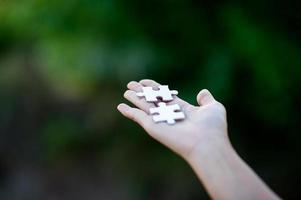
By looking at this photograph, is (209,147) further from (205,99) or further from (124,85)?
(124,85)

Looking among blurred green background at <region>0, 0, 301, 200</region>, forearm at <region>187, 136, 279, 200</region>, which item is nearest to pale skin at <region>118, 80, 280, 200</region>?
forearm at <region>187, 136, 279, 200</region>

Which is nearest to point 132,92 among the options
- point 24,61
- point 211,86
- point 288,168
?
→ point 211,86

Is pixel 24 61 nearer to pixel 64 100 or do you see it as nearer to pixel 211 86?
pixel 64 100

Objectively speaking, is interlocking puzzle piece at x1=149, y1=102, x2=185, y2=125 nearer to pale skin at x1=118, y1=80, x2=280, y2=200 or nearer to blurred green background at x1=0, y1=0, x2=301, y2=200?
pale skin at x1=118, y1=80, x2=280, y2=200

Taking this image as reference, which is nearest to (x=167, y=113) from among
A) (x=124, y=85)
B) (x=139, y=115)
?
(x=139, y=115)

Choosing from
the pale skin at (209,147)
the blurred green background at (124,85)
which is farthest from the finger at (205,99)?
the blurred green background at (124,85)

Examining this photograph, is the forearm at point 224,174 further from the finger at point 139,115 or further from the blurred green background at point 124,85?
the blurred green background at point 124,85
